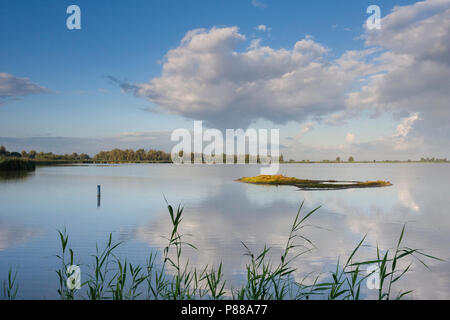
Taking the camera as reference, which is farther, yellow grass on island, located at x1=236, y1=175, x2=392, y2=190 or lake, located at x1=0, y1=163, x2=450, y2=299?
yellow grass on island, located at x1=236, y1=175, x2=392, y2=190

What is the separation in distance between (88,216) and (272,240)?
14.8 meters

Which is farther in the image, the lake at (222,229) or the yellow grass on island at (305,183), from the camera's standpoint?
the yellow grass on island at (305,183)

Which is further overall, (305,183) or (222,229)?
(305,183)

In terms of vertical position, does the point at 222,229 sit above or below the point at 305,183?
below

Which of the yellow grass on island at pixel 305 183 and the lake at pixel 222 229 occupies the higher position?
the yellow grass on island at pixel 305 183

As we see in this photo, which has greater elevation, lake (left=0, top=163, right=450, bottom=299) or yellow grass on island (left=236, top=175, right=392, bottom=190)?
yellow grass on island (left=236, top=175, right=392, bottom=190)

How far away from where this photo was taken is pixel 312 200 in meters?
30.9
